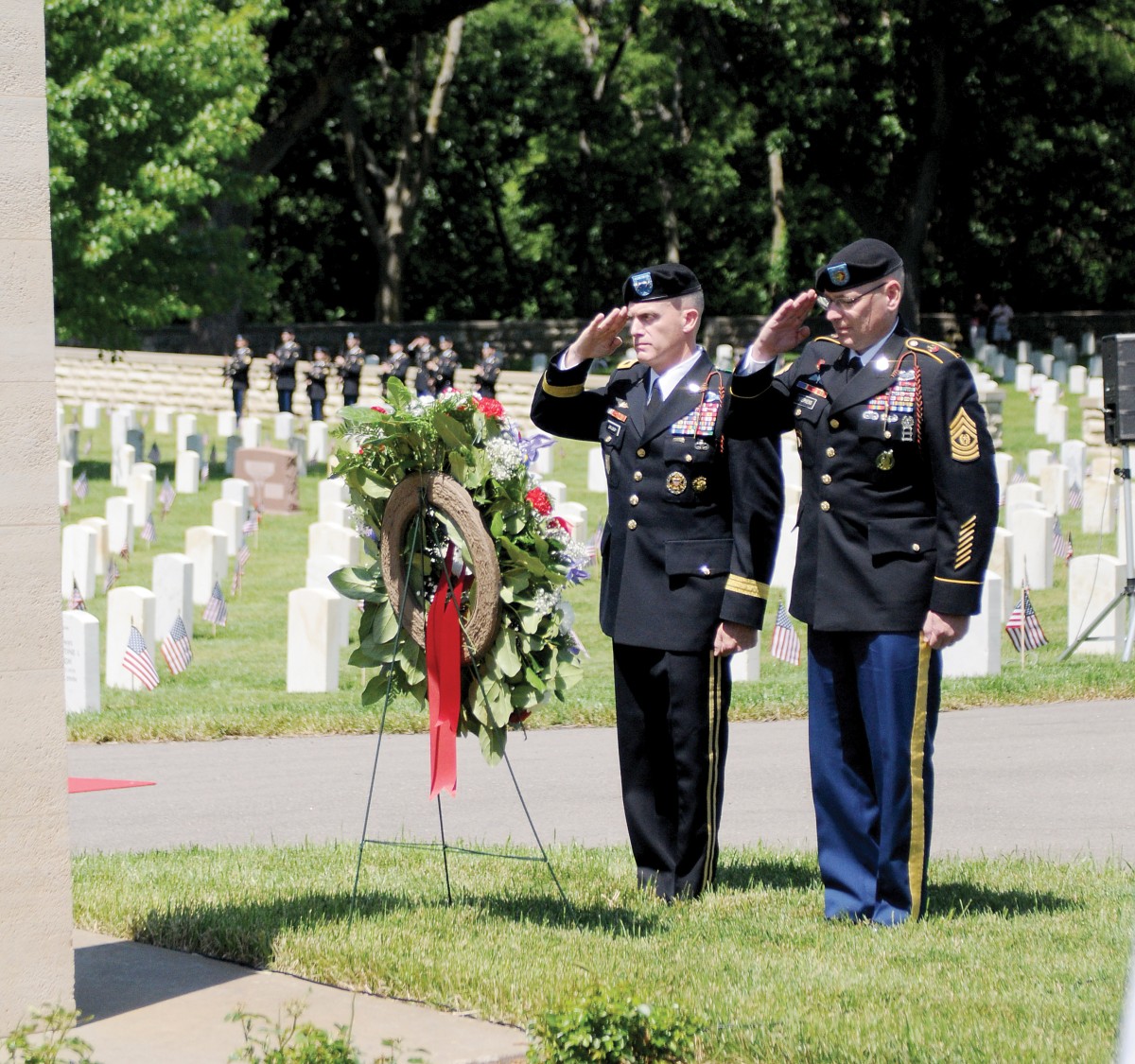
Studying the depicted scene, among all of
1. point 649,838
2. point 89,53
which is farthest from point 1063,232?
point 649,838

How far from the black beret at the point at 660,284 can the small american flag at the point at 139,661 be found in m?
6.97

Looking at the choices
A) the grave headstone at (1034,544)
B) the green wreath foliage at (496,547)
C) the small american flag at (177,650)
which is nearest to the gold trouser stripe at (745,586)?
the green wreath foliage at (496,547)

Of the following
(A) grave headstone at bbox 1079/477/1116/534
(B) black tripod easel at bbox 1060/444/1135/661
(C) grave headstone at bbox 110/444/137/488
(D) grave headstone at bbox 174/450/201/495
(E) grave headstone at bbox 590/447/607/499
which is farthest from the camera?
(C) grave headstone at bbox 110/444/137/488

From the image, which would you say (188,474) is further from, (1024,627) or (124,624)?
(1024,627)

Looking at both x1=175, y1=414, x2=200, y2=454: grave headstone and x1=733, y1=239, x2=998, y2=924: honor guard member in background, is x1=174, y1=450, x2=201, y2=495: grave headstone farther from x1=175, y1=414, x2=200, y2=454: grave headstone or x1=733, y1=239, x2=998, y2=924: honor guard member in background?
x1=733, y1=239, x2=998, y2=924: honor guard member in background

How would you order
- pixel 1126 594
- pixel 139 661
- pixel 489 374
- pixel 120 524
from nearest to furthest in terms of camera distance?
pixel 1126 594 → pixel 139 661 → pixel 120 524 → pixel 489 374

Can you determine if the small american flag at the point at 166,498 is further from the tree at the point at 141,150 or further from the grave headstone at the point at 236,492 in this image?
the tree at the point at 141,150

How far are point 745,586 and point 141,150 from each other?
2305 centimetres

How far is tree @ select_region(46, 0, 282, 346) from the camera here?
25.2 meters

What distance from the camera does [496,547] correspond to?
5.45 m

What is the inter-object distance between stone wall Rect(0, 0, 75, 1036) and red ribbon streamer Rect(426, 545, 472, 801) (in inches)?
57.8

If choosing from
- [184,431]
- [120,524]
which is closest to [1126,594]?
[120,524]

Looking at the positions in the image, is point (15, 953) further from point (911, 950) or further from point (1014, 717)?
point (1014, 717)

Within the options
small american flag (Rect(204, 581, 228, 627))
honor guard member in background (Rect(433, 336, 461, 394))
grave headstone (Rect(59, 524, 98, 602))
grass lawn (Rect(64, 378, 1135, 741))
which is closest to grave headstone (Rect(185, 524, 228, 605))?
grass lawn (Rect(64, 378, 1135, 741))
